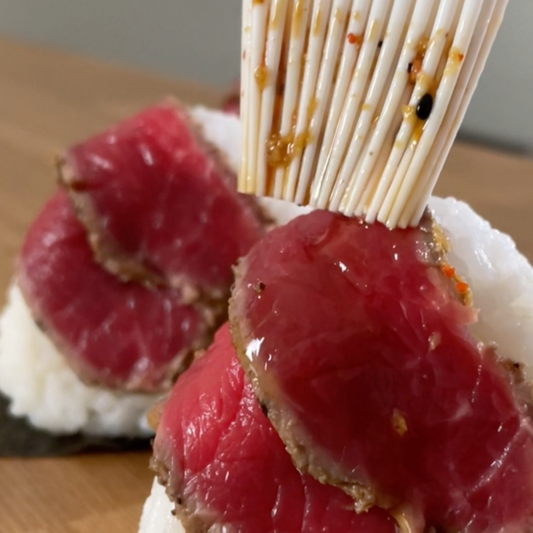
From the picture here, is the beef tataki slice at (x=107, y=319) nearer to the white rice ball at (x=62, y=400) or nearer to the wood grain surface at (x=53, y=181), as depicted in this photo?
the white rice ball at (x=62, y=400)

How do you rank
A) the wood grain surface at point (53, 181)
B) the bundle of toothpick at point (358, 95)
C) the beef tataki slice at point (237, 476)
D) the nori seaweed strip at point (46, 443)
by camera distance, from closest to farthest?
1. the bundle of toothpick at point (358, 95)
2. the beef tataki slice at point (237, 476)
3. the wood grain surface at point (53, 181)
4. the nori seaweed strip at point (46, 443)

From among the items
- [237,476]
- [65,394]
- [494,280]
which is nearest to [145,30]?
[65,394]

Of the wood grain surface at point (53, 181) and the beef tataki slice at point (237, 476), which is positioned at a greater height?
the beef tataki slice at point (237, 476)

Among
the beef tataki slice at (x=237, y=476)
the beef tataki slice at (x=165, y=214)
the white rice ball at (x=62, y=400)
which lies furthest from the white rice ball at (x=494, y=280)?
the white rice ball at (x=62, y=400)

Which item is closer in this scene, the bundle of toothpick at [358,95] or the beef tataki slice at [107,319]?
the bundle of toothpick at [358,95]

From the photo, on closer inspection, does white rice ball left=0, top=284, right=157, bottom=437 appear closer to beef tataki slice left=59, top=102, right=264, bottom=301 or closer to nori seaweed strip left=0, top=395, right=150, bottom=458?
nori seaweed strip left=0, top=395, right=150, bottom=458

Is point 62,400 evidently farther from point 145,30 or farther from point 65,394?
point 145,30

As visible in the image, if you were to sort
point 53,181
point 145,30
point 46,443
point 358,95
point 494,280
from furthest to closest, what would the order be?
point 145,30
point 53,181
point 46,443
point 494,280
point 358,95
